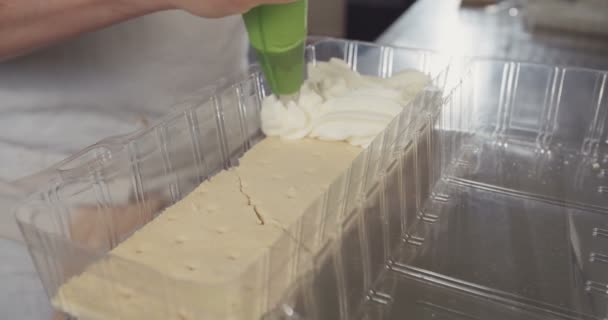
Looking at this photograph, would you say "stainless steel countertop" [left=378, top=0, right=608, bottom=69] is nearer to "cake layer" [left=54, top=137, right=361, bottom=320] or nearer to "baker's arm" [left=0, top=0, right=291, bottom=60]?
"cake layer" [left=54, top=137, right=361, bottom=320]

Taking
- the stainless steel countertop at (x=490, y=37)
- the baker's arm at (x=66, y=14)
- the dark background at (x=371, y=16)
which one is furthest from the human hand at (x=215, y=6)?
the dark background at (x=371, y=16)

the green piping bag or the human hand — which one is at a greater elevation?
the human hand

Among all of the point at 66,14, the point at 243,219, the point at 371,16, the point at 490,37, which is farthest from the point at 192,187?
the point at 371,16

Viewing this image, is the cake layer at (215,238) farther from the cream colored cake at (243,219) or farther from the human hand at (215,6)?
the human hand at (215,6)

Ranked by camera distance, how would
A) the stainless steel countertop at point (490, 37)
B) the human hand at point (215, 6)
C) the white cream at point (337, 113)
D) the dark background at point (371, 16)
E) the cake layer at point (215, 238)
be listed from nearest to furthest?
the cake layer at point (215, 238)
the human hand at point (215, 6)
the white cream at point (337, 113)
the stainless steel countertop at point (490, 37)
the dark background at point (371, 16)

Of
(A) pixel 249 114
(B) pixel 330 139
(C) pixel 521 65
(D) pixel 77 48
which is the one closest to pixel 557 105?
(C) pixel 521 65

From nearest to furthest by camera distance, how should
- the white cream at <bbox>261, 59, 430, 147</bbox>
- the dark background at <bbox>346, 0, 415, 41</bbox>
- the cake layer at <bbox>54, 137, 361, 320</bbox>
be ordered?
the cake layer at <bbox>54, 137, 361, 320</bbox> < the white cream at <bbox>261, 59, 430, 147</bbox> < the dark background at <bbox>346, 0, 415, 41</bbox>

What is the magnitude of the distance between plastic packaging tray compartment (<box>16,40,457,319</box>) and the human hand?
24 cm

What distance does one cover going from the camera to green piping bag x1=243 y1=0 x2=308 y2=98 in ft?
2.66

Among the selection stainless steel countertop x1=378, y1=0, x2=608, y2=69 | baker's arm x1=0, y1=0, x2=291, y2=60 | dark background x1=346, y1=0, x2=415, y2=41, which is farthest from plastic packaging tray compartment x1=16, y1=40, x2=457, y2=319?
dark background x1=346, y1=0, x2=415, y2=41

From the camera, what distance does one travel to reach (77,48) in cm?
97

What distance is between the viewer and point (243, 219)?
793 mm

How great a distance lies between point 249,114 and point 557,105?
25.2 inches

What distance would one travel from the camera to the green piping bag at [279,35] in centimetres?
81
